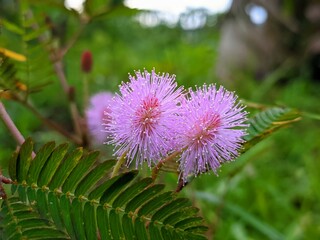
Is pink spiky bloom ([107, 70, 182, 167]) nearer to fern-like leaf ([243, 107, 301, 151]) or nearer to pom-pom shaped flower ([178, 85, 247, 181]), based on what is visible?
A: pom-pom shaped flower ([178, 85, 247, 181])

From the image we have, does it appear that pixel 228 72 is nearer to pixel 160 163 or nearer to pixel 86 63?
pixel 86 63

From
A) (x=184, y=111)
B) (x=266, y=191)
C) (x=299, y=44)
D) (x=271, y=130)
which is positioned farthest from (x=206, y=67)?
(x=299, y=44)

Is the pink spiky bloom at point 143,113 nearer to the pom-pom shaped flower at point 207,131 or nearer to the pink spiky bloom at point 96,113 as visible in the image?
the pom-pom shaped flower at point 207,131

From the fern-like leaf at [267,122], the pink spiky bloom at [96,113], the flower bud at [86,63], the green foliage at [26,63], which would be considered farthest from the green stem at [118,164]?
the flower bud at [86,63]

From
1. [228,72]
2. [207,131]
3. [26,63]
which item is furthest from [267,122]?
[228,72]

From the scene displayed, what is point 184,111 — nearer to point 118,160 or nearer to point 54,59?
point 118,160
